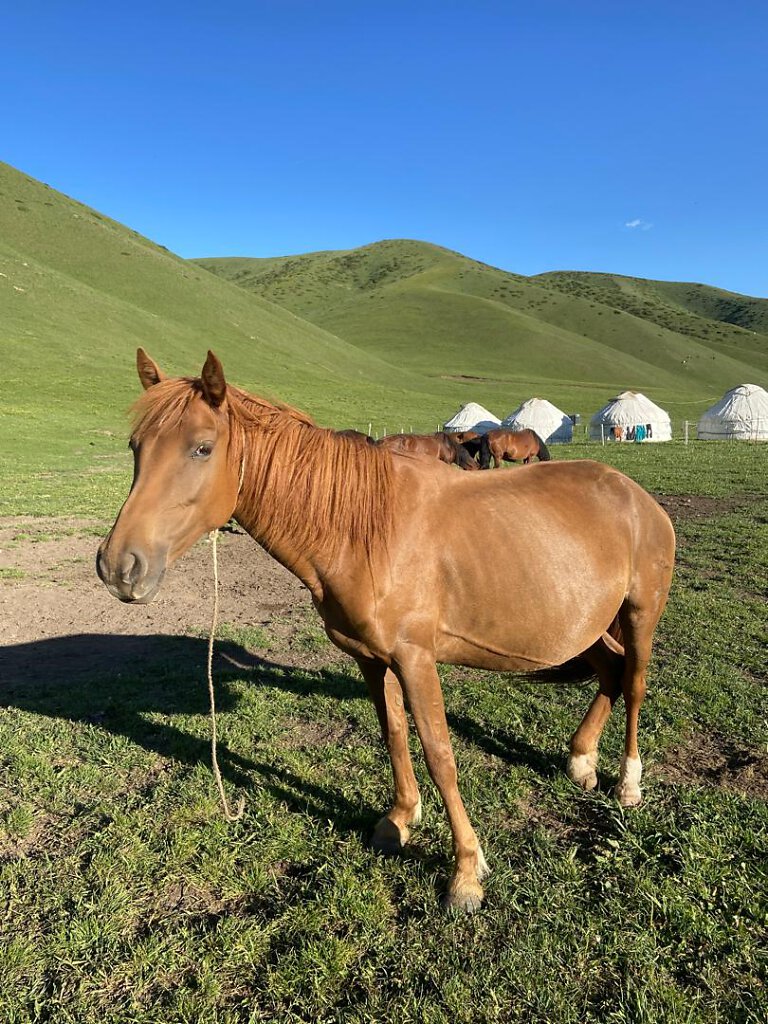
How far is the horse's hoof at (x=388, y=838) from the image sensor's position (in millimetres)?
3279

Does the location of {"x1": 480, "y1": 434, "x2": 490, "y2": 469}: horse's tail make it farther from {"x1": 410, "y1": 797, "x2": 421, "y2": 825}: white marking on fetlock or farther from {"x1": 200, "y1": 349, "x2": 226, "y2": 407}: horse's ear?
{"x1": 200, "y1": 349, "x2": 226, "y2": 407}: horse's ear

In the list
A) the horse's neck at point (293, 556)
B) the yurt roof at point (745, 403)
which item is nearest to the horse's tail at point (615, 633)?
the horse's neck at point (293, 556)

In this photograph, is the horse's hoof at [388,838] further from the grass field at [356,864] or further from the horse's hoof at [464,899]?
the horse's hoof at [464,899]

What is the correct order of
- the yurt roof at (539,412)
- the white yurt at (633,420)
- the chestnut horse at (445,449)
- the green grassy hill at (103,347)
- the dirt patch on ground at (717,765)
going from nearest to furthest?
the dirt patch on ground at (717,765) < the chestnut horse at (445,449) < the green grassy hill at (103,347) < the white yurt at (633,420) < the yurt roof at (539,412)

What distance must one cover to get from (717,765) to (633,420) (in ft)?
123

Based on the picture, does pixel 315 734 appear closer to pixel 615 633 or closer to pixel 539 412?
pixel 615 633

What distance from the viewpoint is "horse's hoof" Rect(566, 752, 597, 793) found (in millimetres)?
3799

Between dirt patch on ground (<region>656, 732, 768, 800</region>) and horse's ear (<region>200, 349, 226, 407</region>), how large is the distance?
11.8 feet

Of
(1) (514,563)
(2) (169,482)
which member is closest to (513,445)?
(1) (514,563)

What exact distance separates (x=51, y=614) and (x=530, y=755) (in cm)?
588

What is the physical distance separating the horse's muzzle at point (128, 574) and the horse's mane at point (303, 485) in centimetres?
61

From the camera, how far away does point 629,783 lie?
3658 millimetres

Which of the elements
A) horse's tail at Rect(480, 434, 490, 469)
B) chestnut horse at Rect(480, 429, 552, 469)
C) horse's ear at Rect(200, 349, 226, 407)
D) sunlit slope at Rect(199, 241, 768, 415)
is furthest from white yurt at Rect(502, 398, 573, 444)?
horse's ear at Rect(200, 349, 226, 407)

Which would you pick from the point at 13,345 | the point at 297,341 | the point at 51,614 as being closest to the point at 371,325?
the point at 297,341
